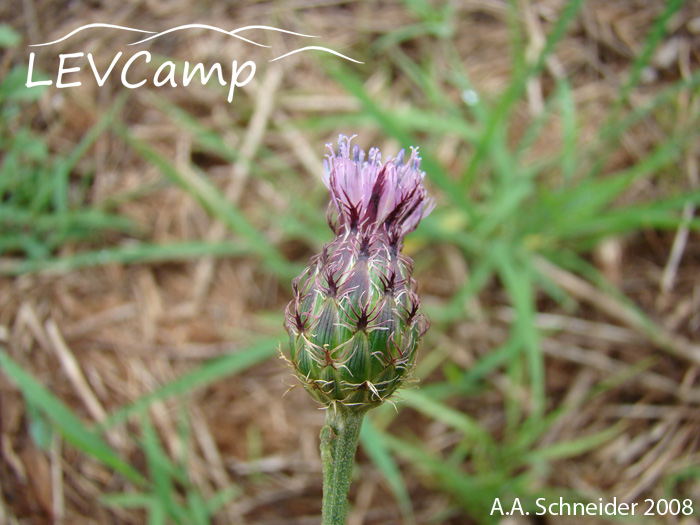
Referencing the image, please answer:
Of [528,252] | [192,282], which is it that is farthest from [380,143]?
[192,282]

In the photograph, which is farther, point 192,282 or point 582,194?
point 192,282

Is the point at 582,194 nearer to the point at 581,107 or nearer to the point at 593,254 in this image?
the point at 593,254

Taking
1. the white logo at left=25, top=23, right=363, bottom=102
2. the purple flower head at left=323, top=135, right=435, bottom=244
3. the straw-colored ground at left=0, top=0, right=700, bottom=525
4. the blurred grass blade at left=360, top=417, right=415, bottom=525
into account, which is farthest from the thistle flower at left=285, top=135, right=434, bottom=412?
the white logo at left=25, top=23, right=363, bottom=102

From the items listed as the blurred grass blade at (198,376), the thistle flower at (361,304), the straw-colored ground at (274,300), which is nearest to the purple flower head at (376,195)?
the thistle flower at (361,304)

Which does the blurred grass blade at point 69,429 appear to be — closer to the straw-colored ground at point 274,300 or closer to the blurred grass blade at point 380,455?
the straw-colored ground at point 274,300

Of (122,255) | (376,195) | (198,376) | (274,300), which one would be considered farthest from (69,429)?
(376,195)

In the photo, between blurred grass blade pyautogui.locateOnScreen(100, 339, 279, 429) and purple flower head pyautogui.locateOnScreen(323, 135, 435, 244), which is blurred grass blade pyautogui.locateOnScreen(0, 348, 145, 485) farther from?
purple flower head pyautogui.locateOnScreen(323, 135, 435, 244)
